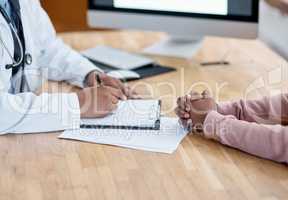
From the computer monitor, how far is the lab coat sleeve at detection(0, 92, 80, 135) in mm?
717

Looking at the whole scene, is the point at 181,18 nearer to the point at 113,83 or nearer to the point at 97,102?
the point at 113,83

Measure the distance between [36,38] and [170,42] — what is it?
0.60m

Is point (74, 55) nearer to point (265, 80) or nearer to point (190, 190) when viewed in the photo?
point (265, 80)

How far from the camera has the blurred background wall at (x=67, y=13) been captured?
263 cm

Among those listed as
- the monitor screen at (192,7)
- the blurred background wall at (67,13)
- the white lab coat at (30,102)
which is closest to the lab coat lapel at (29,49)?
the white lab coat at (30,102)

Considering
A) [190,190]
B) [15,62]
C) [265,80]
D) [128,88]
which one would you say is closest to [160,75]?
[128,88]

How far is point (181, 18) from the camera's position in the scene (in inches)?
76.1

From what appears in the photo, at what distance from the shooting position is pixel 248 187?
3.56 ft

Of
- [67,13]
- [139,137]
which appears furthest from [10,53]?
[67,13]

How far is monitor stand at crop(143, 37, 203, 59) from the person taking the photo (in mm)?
1984

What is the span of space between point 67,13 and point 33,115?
140cm

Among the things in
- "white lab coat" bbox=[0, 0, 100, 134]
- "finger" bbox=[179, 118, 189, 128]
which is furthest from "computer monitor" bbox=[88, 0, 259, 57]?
"finger" bbox=[179, 118, 189, 128]

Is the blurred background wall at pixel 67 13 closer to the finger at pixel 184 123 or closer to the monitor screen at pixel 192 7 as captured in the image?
the monitor screen at pixel 192 7

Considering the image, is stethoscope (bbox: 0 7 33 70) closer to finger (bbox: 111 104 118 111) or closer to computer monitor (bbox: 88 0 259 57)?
finger (bbox: 111 104 118 111)
